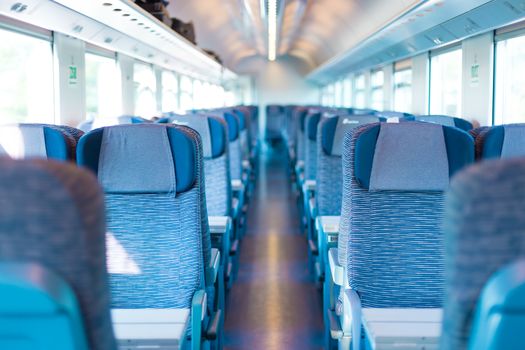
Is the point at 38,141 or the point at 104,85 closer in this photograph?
the point at 38,141

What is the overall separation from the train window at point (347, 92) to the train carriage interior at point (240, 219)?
35.3 ft

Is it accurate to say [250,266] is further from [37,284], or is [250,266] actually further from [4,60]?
[37,284]

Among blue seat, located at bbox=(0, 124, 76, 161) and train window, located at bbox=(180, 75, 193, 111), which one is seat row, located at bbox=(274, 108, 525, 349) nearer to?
blue seat, located at bbox=(0, 124, 76, 161)

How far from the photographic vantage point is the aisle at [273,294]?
188 inches

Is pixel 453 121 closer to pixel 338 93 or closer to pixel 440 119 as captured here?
pixel 440 119

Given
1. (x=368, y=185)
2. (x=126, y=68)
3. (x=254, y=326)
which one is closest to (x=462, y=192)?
(x=368, y=185)

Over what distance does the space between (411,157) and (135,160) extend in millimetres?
1208

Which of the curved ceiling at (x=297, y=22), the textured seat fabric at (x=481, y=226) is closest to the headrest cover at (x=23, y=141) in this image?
the textured seat fabric at (x=481, y=226)

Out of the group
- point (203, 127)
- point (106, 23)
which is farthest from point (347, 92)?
point (203, 127)

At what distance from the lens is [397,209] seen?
2.90 meters

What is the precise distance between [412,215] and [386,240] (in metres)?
0.16

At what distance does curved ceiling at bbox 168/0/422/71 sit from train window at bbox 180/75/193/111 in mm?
1112

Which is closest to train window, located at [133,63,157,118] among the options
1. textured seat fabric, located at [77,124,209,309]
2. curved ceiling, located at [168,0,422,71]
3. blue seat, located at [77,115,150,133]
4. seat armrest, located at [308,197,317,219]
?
curved ceiling, located at [168,0,422,71]

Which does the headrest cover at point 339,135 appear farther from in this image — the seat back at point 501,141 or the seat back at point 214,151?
the seat back at point 501,141
